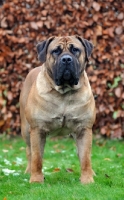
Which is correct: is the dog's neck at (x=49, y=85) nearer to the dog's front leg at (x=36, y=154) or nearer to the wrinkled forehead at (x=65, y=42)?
the wrinkled forehead at (x=65, y=42)

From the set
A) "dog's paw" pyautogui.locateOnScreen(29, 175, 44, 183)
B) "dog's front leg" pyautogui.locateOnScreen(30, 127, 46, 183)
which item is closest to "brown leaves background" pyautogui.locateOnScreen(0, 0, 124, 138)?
"dog's front leg" pyautogui.locateOnScreen(30, 127, 46, 183)

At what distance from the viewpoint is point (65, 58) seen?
5285mm

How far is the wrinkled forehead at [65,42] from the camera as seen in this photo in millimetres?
5469

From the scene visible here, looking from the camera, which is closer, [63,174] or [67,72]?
[67,72]

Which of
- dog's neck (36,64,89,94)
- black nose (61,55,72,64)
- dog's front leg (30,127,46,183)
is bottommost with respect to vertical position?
dog's front leg (30,127,46,183)

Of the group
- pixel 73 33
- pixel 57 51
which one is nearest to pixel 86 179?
pixel 57 51

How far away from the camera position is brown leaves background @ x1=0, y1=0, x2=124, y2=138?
8.61 m

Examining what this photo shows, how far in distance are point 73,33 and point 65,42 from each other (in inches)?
131

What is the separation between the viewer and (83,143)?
5.58 m

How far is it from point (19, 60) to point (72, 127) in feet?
12.2

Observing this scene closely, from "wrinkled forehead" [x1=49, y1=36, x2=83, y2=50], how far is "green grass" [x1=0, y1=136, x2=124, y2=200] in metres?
1.37

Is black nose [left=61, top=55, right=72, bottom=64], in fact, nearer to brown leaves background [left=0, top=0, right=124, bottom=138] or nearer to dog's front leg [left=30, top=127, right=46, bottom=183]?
dog's front leg [left=30, top=127, right=46, bottom=183]

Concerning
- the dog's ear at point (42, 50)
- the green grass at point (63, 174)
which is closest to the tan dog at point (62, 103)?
the dog's ear at point (42, 50)

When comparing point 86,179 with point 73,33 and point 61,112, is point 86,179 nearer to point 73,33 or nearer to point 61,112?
point 61,112
